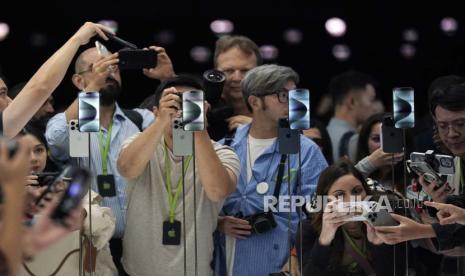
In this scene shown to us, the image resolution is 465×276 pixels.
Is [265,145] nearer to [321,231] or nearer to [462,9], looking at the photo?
[321,231]

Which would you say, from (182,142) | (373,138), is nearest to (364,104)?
(373,138)

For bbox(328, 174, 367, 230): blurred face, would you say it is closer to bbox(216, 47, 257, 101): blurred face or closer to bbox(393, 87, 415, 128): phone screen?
bbox(393, 87, 415, 128): phone screen

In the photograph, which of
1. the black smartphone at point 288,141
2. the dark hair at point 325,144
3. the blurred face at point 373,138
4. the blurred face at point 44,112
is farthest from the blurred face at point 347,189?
the blurred face at point 44,112

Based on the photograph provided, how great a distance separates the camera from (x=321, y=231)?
4953 millimetres

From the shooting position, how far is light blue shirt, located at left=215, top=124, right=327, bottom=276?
520 cm

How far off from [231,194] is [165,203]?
1.04 feet

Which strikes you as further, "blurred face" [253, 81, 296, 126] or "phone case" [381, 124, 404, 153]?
"blurred face" [253, 81, 296, 126]

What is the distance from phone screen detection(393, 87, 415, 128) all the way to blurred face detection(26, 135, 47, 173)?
149 cm

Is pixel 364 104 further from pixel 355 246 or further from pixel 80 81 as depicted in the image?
pixel 355 246

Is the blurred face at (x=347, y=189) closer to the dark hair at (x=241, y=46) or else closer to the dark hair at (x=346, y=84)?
the dark hair at (x=241, y=46)

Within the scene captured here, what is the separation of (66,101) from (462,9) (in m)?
2.58

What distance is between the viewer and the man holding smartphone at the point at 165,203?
16.4ft

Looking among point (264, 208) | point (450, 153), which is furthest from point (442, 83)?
point (264, 208)

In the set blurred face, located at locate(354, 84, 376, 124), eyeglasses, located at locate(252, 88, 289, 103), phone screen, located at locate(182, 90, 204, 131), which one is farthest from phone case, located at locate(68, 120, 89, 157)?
blurred face, located at locate(354, 84, 376, 124)
